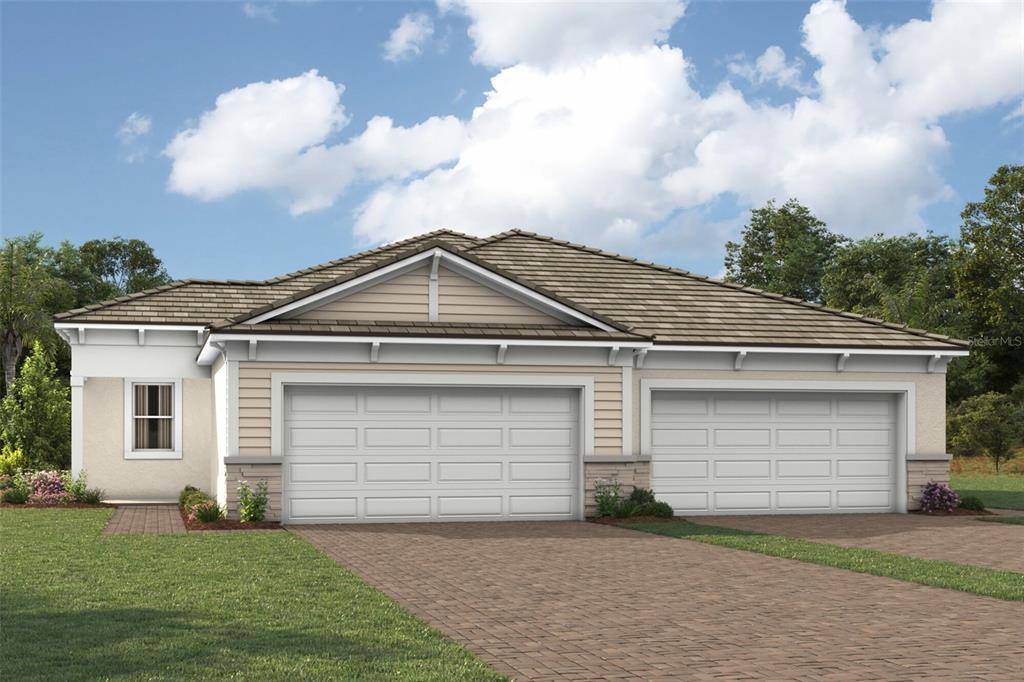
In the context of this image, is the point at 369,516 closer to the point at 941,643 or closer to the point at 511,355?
the point at 511,355

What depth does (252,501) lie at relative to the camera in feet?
61.3

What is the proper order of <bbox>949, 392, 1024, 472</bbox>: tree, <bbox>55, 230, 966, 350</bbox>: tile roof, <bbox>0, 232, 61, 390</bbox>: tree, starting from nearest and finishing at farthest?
<bbox>55, 230, 966, 350</bbox>: tile roof → <bbox>949, 392, 1024, 472</bbox>: tree → <bbox>0, 232, 61, 390</bbox>: tree

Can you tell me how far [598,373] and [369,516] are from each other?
4.58 metres

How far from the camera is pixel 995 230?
57250 millimetres

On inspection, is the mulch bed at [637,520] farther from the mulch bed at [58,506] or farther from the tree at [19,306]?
the tree at [19,306]

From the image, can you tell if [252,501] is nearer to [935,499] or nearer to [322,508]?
[322,508]

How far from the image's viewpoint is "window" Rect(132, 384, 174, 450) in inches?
954

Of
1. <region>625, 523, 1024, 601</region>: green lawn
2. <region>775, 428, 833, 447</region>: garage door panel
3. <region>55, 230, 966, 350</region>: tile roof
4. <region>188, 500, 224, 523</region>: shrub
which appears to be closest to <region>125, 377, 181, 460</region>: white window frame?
<region>55, 230, 966, 350</region>: tile roof

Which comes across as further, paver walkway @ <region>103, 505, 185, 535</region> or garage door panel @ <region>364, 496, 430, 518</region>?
garage door panel @ <region>364, 496, 430, 518</region>

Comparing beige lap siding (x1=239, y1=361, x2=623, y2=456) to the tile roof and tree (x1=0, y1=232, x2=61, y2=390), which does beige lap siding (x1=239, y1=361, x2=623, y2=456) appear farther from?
tree (x1=0, y1=232, x2=61, y2=390)

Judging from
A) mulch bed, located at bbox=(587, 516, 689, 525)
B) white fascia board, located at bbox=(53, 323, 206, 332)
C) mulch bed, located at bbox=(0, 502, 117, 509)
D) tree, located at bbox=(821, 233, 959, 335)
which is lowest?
mulch bed, located at bbox=(0, 502, 117, 509)

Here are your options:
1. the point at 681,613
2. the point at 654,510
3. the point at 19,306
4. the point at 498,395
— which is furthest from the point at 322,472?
the point at 19,306

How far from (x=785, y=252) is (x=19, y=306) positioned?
45.8 m

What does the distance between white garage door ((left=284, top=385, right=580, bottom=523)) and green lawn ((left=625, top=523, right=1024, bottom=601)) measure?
251cm
